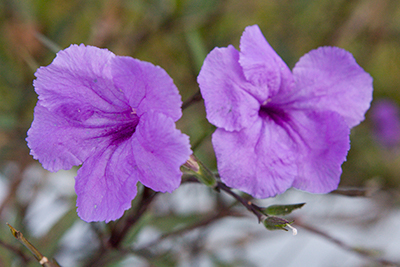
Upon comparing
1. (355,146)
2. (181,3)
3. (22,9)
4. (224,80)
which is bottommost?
(355,146)

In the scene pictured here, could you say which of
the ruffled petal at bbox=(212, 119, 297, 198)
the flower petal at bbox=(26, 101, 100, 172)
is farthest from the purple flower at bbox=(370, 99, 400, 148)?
the flower petal at bbox=(26, 101, 100, 172)

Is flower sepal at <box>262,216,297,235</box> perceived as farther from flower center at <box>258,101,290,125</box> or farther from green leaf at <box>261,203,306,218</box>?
flower center at <box>258,101,290,125</box>

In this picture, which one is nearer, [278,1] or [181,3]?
[181,3]

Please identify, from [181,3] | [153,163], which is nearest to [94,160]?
[153,163]

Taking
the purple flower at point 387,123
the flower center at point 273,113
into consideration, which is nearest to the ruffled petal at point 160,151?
the flower center at point 273,113

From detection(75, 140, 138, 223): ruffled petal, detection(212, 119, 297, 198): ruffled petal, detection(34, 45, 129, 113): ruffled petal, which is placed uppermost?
detection(34, 45, 129, 113): ruffled petal

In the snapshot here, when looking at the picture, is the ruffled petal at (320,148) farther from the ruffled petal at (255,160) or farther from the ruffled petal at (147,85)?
the ruffled petal at (147,85)

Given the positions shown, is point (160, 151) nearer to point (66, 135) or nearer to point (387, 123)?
point (66, 135)

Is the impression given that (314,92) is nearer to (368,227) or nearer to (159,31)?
(159,31)
